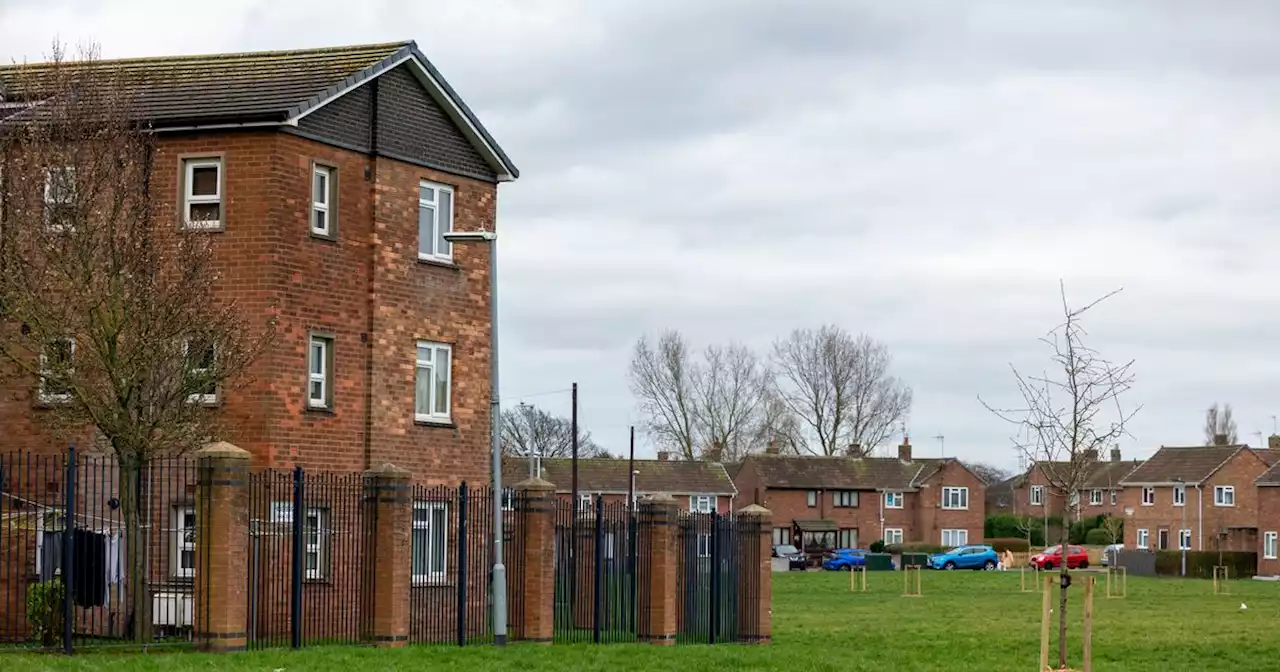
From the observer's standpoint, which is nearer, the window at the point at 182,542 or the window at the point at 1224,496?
the window at the point at 182,542

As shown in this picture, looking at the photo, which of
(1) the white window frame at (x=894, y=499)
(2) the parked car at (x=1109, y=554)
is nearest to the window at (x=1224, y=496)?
(2) the parked car at (x=1109, y=554)

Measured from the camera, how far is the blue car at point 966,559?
93.2 meters

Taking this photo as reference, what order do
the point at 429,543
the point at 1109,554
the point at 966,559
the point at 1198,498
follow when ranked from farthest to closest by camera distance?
1. the point at 1198,498
2. the point at 1109,554
3. the point at 966,559
4. the point at 429,543

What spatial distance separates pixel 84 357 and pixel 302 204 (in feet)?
18.2

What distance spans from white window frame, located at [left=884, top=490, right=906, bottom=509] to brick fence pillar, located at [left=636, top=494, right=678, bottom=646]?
86274 mm

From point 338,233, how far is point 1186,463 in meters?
84.2

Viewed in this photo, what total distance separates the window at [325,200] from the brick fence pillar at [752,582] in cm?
863

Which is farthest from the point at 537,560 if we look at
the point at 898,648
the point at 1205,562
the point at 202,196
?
the point at 1205,562

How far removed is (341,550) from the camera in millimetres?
27422

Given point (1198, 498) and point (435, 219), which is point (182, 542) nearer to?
point (435, 219)

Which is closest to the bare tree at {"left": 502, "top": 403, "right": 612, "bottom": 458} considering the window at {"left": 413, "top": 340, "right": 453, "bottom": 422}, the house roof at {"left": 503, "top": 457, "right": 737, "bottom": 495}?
the house roof at {"left": 503, "top": 457, "right": 737, "bottom": 495}

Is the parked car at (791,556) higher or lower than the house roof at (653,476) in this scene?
lower

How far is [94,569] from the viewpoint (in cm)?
2411

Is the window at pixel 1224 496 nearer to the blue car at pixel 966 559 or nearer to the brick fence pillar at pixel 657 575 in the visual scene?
the blue car at pixel 966 559
